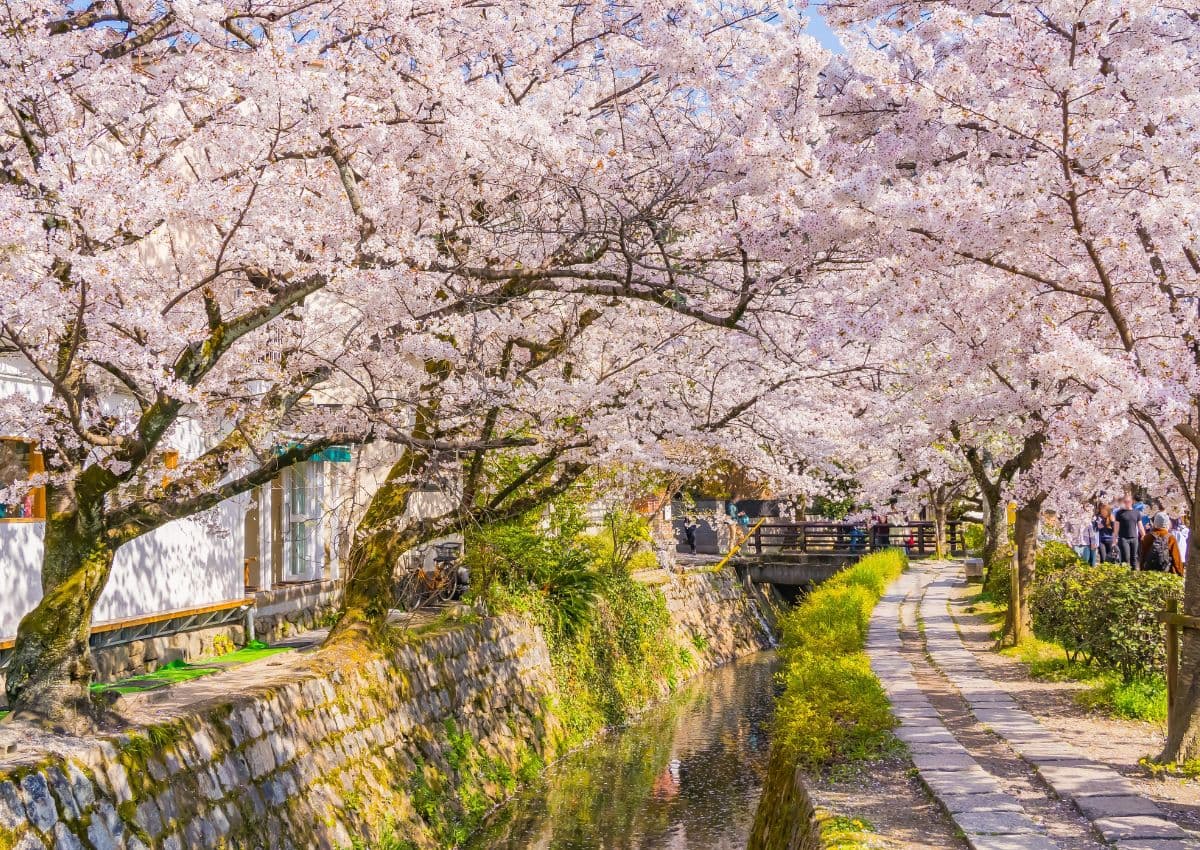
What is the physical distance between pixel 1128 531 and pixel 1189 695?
10445 mm

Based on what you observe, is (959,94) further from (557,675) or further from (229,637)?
(557,675)

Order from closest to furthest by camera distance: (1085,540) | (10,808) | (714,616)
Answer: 1. (10,808)
2. (1085,540)
3. (714,616)

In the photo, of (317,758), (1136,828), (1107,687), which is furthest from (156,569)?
(1107,687)

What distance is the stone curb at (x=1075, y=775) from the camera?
5.62m

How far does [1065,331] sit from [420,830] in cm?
725

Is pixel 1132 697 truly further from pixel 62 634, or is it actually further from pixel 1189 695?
pixel 62 634

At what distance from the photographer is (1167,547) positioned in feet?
46.8

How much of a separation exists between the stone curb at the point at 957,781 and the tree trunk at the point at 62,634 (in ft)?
18.6

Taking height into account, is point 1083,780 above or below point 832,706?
below

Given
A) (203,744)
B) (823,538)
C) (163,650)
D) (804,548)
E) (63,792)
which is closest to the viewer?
(63,792)

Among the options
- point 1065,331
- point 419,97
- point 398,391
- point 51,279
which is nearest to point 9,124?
point 51,279

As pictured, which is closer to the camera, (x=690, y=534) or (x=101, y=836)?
(x=101, y=836)

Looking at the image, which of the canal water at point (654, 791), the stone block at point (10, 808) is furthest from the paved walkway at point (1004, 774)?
the stone block at point (10, 808)

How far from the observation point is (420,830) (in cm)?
986
